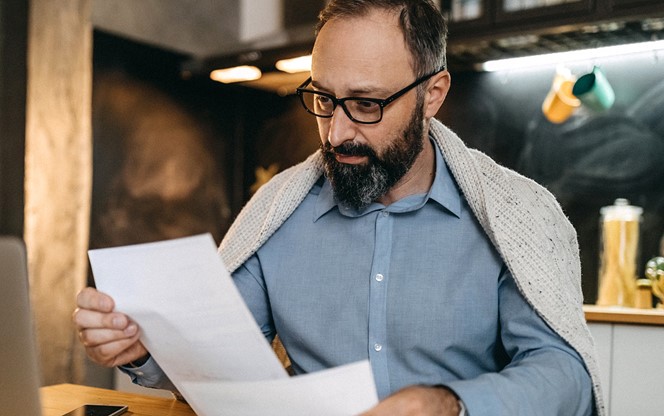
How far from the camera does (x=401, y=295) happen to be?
3.67 ft

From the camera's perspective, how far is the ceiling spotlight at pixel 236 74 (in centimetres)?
319

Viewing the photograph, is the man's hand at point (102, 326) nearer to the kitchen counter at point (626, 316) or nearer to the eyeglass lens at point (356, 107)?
the eyeglass lens at point (356, 107)

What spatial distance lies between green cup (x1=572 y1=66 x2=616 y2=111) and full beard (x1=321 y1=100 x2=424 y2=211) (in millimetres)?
1461

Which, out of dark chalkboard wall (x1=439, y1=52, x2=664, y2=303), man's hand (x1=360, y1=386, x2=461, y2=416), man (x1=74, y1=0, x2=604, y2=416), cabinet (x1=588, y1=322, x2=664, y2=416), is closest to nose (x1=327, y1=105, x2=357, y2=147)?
man (x1=74, y1=0, x2=604, y2=416)

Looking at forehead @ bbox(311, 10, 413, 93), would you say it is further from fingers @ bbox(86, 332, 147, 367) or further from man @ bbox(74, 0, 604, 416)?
fingers @ bbox(86, 332, 147, 367)

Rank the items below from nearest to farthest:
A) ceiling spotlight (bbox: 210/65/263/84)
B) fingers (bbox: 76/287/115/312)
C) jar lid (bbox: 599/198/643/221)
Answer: fingers (bbox: 76/287/115/312)
jar lid (bbox: 599/198/643/221)
ceiling spotlight (bbox: 210/65/263/84)

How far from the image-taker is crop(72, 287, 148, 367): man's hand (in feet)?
2.89

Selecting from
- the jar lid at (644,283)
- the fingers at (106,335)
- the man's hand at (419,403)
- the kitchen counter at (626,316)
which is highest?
the fingers at (106,335)

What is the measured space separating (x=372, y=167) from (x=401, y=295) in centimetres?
20

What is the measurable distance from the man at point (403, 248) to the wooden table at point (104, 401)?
0.06 m

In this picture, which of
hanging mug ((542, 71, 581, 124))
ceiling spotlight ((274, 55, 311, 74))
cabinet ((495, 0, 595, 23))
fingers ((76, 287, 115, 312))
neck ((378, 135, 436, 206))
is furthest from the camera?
ceiling spotlight ((274, 55, 311, 74))

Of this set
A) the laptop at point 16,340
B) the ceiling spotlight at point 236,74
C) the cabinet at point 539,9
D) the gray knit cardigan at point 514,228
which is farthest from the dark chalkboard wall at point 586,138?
the laptop at point 16,340

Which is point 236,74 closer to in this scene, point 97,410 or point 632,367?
point 632,367

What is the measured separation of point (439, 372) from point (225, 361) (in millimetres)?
429
